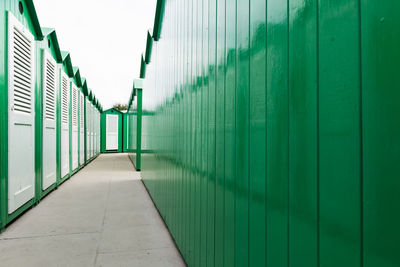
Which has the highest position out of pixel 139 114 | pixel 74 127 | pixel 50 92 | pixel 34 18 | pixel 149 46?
pixel 34 18

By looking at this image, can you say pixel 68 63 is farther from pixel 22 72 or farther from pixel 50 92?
pixel 22 72

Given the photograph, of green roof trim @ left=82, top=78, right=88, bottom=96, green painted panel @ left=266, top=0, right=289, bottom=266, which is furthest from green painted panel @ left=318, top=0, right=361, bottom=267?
green roof trim @ left=82, top=78, right=88, bottom=96

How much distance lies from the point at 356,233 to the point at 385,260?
8cm

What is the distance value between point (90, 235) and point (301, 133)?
3.17m

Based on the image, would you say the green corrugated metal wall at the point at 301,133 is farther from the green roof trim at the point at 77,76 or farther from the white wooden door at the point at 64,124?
the green roof trim at the point at 77,76

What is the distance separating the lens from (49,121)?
18.4ft

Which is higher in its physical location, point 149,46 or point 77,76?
point 77,76

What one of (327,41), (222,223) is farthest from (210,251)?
(327,41)

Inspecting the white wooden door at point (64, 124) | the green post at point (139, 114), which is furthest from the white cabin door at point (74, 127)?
the green post at point (139, 114)

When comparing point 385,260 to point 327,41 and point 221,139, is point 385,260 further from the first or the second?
point 221,139

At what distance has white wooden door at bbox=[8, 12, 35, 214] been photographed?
139 inches

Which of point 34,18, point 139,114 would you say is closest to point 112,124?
point 139,114

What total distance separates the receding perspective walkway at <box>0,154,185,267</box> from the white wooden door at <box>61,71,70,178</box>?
6.15ft

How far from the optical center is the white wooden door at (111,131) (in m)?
20.1
